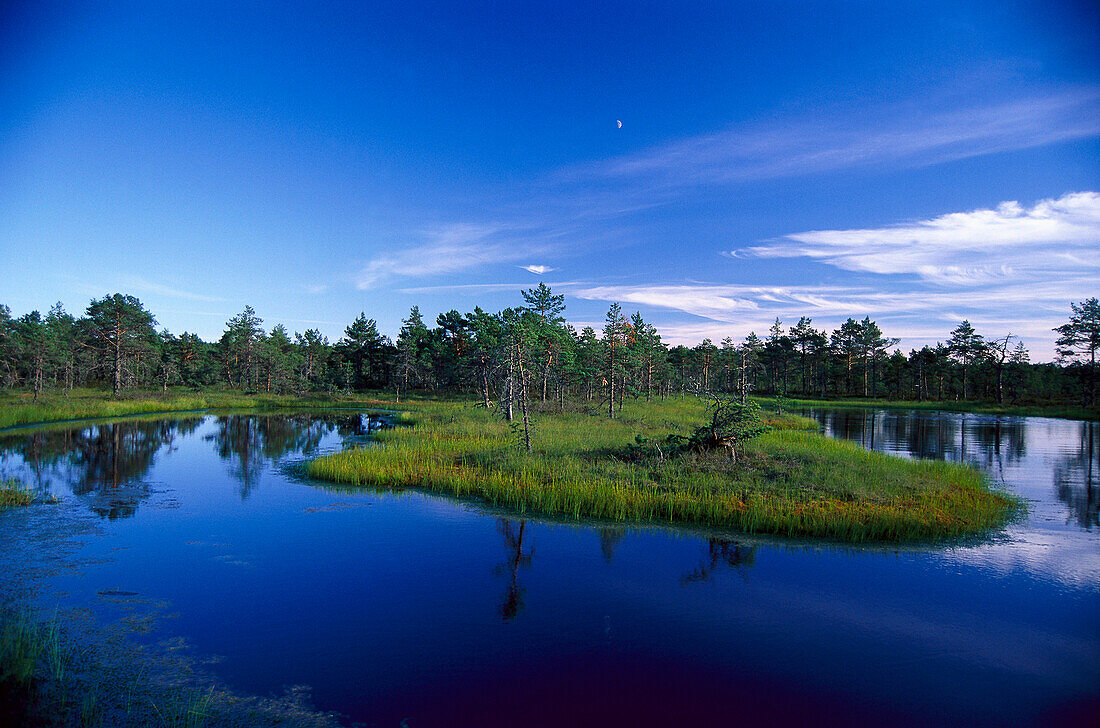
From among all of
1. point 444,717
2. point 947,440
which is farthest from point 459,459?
point 947,440

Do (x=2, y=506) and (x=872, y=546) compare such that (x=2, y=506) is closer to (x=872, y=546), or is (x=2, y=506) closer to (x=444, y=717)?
(x=444, y=717)

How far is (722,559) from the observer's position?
11.4 m

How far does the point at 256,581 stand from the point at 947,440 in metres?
37.6

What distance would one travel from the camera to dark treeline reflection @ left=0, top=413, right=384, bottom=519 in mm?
17547

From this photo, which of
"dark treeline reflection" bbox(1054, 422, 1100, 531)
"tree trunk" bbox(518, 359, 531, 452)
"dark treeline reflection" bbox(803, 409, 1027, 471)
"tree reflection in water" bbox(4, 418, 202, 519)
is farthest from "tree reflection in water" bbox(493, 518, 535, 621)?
"dark treeline reflection" bbox(803, 409, 1027, 471)

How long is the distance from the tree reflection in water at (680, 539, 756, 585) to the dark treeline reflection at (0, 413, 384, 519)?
14685 mm

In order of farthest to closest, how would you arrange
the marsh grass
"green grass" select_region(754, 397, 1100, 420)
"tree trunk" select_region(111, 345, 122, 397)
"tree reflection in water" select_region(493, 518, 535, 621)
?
"green grass" select_region(754, 397, 1100, 420), "tree trunk" select_region(111, 345, 122, 397), "tree reflection in water" select_region(493, 518, 535, 621), the marsh grass

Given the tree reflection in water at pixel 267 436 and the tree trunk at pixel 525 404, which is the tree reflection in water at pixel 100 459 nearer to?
the tree reflection in water at pixel 267 436

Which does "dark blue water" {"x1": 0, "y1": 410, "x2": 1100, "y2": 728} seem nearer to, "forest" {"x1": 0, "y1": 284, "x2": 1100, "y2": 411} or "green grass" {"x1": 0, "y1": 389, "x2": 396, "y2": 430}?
"forest" {"x1": 0, "y1": 284, "x2": 1100, "y2": 411}

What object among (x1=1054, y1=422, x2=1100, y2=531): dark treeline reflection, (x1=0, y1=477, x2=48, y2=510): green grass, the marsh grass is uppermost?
(x1=0, y1=477, x2=48, y2=510): green grass

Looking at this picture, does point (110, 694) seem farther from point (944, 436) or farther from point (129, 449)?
point (944, 436)

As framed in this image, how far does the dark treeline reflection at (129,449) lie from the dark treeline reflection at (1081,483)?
25461 mm

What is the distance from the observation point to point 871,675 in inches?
285

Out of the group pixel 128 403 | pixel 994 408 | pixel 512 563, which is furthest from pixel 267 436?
pixel 994 408
